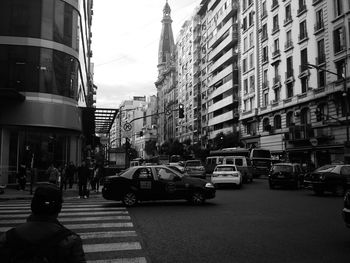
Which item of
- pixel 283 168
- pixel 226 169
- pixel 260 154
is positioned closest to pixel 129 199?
pixel 226 169

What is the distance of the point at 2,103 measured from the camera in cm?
2511

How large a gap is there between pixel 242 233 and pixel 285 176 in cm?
1663

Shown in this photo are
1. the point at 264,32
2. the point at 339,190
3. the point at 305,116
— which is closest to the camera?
the point at 339,190

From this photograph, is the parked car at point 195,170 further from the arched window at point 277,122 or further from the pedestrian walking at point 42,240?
the pedestrian walking at point 42,240

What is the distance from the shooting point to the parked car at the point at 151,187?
51.1ft

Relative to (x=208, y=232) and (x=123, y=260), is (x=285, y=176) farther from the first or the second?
(x=123, y=260)

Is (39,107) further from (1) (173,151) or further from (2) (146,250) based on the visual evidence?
(1) (173,151)

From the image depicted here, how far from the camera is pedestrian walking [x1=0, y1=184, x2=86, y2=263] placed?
8.58 feet

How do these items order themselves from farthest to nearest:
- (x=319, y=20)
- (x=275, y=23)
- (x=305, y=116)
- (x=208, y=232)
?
1. (x=275, y=23)
2. (x=305, y=116)
3. (x=319, y=20)
4. (x=208, y=232)

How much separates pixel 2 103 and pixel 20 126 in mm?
1757

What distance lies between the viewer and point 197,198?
15820 mm

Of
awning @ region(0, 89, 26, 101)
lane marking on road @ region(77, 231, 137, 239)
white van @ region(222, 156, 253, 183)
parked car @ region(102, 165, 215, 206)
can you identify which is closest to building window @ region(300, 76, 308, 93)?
white van @ region(222, 156, 253, 183)

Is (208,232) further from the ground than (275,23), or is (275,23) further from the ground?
(275,23)

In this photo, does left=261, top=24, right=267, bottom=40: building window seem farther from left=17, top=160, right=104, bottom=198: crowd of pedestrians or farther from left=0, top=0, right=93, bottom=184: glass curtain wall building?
left=17, top=160, right=104, bottom=198: crowd of pedestrians
